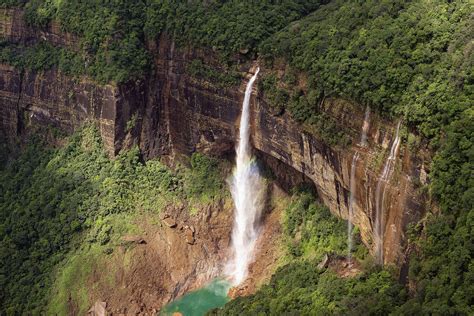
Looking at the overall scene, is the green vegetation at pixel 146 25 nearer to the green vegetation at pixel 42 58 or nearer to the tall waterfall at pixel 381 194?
the green vegetation at pixel 42 58

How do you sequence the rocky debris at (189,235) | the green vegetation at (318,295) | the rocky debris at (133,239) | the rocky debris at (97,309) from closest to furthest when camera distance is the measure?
the green vegetation at (318,295), the rocky debris at (97,309), the rocky debris at (133,239), the rocky debris at (189,235)

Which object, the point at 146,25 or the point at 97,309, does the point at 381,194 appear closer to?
the point at 97,309

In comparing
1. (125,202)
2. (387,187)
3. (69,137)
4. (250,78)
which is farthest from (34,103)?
(387,187)

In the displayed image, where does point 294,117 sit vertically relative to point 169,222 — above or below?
above

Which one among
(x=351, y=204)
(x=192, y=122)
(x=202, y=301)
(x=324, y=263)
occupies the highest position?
(x=192, y=122)

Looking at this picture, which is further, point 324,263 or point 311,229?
point 311,229

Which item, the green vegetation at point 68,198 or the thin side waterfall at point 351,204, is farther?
the green vegetation at point 68,198

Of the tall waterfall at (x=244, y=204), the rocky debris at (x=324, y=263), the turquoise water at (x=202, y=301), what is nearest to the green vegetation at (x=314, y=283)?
the rocky debris at (x=324, y=263)

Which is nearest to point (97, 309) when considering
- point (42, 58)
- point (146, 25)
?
point (42, 58)
